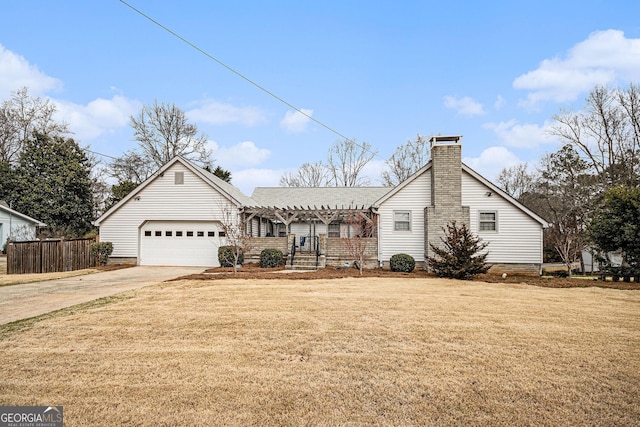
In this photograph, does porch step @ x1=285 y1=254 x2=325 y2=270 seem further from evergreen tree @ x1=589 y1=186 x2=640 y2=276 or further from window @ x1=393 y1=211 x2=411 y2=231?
evergreen tree @ x1=589 y1=186 x2=640 y2=276

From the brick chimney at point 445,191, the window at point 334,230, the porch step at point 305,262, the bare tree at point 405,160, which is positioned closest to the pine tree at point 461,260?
the brick chimney at point 445,191

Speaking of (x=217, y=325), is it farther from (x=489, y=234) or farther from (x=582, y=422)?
A: (x=489, y=234)

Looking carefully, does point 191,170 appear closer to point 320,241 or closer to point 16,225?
point 320,241

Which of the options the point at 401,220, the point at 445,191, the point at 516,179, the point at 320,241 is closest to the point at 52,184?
the point at 320,241

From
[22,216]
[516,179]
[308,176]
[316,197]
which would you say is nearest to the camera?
[316,197]

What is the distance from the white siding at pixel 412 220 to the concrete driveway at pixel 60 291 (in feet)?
35.6

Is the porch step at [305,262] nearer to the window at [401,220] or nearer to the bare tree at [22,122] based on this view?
the window at [401,220]

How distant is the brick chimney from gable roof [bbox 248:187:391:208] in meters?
6.57

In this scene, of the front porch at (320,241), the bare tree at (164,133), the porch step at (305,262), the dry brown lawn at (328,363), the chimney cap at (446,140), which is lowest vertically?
the dry brown lawn at (328,363)

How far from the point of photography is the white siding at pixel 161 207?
20141mm

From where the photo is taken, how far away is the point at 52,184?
30.4m

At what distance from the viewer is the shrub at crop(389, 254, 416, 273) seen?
17.6 meters

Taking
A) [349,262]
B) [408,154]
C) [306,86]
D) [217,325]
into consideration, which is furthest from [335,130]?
[408,154]

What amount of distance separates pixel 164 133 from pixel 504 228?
A: 105 feet
